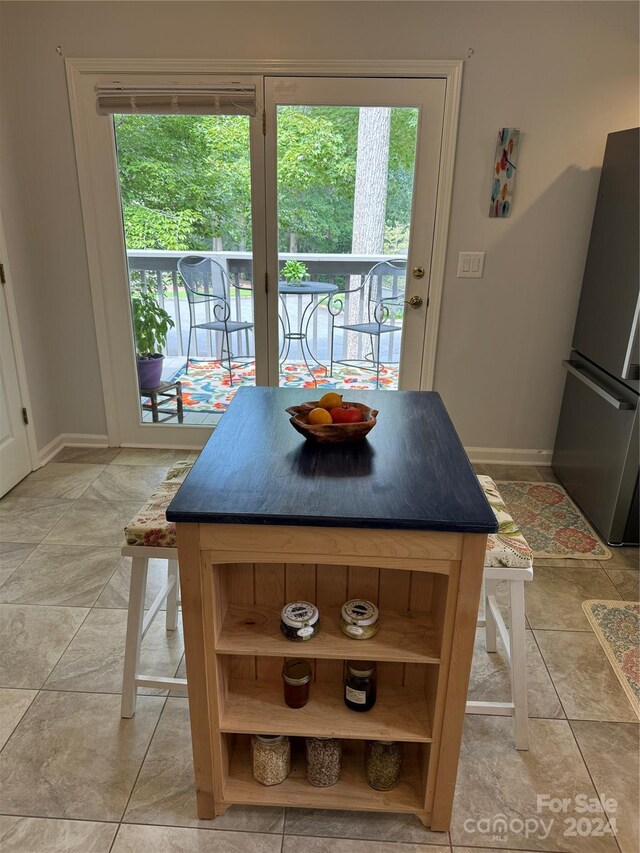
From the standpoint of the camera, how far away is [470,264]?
3.20 meters

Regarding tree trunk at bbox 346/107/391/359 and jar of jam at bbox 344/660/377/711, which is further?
tree trunk at bbox 346/107/391/359

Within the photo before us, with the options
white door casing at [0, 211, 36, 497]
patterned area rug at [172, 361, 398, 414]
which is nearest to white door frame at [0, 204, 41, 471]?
white door casing at [0, 211, 36, 497]

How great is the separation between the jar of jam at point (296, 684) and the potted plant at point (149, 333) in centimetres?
248

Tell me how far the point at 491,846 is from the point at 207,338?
2792 mm

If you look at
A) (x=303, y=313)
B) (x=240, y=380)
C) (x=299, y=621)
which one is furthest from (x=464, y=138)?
(x=299, y=621)

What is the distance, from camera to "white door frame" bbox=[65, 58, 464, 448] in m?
2.88

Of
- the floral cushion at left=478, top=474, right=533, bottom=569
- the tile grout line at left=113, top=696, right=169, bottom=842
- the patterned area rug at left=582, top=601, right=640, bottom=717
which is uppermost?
the floral cushion at left=478, top=474, right=533, bottom=569

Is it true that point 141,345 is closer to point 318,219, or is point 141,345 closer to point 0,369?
point 0,369

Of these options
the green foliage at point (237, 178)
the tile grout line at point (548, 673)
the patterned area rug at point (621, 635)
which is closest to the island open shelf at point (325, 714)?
the tile grout line at point (548, 673)

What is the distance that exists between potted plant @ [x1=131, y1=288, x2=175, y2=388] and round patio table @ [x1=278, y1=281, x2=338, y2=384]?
0.68 meters

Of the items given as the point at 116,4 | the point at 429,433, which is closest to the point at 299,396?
the point at 429,433

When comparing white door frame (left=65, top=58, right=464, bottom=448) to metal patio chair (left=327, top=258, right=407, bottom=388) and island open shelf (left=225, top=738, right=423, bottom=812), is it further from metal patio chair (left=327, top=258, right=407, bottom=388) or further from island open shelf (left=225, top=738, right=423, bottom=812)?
island open shelf (left=225, top=738, right=423, bottom=812)

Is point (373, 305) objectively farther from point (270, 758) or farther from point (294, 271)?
point (270, 758)

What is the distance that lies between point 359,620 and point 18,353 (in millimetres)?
2590
